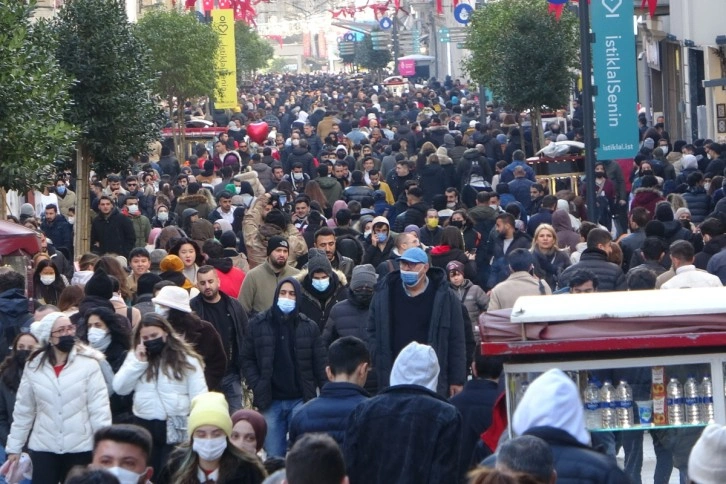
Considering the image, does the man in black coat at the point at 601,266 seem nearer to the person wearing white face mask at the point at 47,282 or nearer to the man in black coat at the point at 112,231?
the person wearing white face mask at the point at 47,282

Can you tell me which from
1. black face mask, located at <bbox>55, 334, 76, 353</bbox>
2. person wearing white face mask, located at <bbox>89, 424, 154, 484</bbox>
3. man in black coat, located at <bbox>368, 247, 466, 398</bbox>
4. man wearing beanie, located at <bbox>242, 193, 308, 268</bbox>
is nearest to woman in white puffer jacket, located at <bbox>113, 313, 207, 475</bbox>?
black face mask, located at <bbox>55, 334, 76, 353</bbox>

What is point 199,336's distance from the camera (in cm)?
916

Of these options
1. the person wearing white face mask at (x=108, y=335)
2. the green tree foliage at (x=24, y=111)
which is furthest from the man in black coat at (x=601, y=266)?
the green tree foliage at (x=24, y=111)

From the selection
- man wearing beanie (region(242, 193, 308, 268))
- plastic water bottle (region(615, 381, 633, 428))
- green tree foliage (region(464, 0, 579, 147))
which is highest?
green tree foliage (region(464, 0, 579, 147))

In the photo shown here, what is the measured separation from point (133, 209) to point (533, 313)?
993cm

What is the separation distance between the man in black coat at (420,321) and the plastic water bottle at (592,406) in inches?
85.0

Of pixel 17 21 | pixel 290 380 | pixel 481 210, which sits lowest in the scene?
pixel 290 380

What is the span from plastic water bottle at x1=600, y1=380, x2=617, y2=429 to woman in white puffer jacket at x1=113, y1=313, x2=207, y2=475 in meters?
2.11

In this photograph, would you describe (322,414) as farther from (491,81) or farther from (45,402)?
(491,81)

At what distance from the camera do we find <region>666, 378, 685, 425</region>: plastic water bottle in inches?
279

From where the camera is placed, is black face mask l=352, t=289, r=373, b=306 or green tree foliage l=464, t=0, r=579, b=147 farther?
green tree foliage l=464, t=0, r=579, b=147

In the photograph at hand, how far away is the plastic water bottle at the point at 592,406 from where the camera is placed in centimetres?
708

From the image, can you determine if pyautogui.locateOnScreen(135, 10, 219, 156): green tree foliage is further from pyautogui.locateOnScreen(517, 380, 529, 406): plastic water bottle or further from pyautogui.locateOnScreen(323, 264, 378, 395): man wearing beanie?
pyautogui.locateOnScreen(517, 380, 529, 406): plastic water bottle

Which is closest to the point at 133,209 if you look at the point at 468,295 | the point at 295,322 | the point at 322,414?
the point at 468,295
